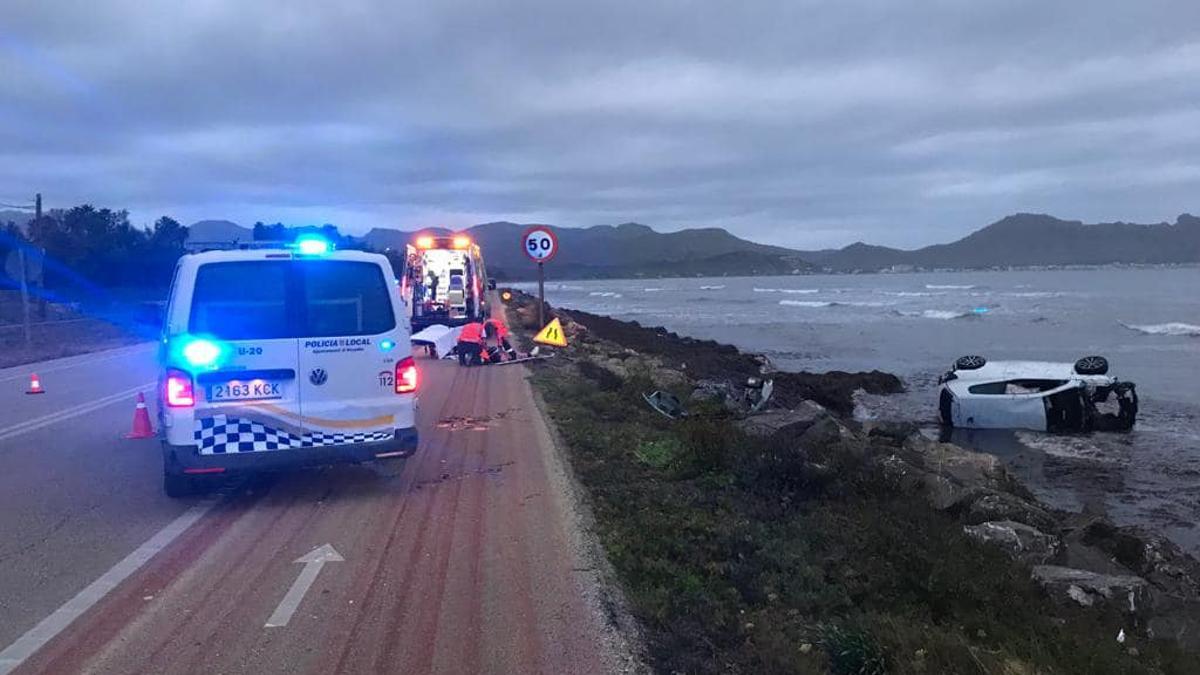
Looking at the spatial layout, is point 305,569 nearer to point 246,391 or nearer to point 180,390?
point 246,391

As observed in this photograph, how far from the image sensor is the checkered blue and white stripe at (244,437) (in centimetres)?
762

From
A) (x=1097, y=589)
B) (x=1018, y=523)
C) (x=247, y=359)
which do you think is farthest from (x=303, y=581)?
(x=1018, y=523)

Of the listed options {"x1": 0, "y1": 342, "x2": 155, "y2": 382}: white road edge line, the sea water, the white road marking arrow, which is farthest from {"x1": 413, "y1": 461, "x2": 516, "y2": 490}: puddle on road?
{"x1": 0, "y1": 342, "x2": 155, "y2": 382}: white road edge line

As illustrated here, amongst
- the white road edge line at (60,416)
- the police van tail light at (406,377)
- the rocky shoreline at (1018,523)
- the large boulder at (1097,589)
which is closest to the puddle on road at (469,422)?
the rocky shoreline at (1018,523)

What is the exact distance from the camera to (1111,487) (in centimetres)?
1421

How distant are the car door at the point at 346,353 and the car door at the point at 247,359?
0.13 meters

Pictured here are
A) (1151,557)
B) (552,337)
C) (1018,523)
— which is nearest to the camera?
(1151,557)

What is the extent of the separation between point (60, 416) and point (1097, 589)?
13713mm

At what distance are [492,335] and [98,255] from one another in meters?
35.2

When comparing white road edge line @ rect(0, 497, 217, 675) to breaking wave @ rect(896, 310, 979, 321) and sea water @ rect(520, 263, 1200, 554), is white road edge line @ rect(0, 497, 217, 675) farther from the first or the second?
breaking wave @ rect(896, 310, 979, 321)

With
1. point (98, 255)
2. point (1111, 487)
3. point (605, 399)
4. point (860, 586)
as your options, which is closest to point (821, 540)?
point (860, 586)

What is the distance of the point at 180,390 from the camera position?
7551 millimetres

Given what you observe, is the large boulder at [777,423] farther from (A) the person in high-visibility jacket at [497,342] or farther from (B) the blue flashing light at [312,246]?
(A) the person in high-visibility jacket at [497,342]

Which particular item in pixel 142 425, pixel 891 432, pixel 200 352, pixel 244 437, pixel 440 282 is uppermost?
pixel 440 282
